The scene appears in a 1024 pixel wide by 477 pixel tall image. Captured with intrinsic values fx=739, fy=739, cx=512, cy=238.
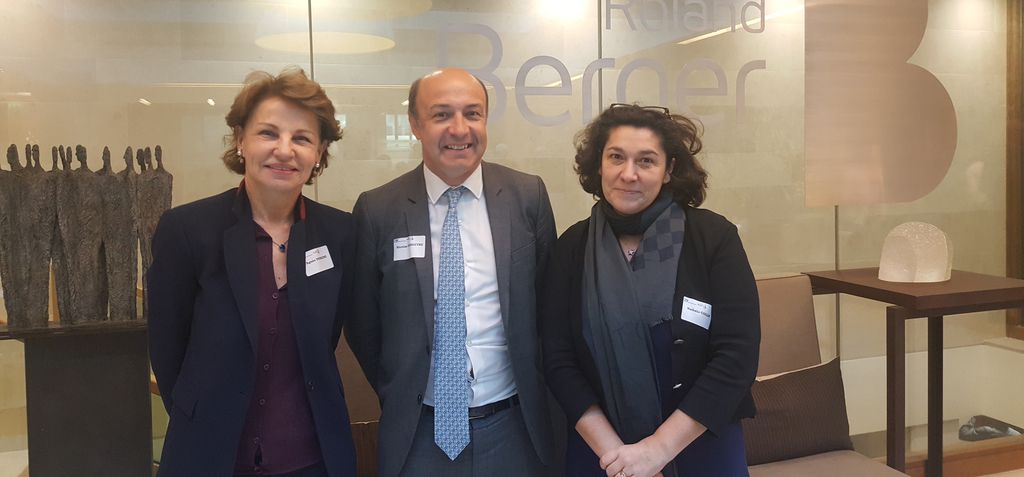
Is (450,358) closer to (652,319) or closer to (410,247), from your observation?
(410,247)

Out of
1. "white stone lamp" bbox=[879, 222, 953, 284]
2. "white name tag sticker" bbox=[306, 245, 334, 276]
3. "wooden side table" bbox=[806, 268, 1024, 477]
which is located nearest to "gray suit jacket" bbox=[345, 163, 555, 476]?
"white name tag sticker" bbox=[306, 245, 334, 276]

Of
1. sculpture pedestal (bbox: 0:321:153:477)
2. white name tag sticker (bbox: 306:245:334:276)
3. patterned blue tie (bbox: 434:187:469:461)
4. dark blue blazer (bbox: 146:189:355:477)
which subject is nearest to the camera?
dark blue blazer (bbox: 146:189:355:477)

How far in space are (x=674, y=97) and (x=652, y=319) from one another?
195 centimetres

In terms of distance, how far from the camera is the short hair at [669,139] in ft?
6.16

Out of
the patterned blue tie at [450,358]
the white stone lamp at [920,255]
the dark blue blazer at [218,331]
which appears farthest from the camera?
the white stone lamp at [920,255]

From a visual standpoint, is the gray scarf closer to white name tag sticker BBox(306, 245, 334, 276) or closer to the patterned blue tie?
the patterned blue tie

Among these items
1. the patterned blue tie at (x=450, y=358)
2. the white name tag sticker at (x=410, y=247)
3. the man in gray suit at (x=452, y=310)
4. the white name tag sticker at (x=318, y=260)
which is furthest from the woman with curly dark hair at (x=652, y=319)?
the white name tag sticker at (x=318, y=260)

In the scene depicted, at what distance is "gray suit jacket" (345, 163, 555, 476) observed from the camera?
6.15 ft

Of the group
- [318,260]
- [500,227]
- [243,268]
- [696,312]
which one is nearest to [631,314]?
[696,312]

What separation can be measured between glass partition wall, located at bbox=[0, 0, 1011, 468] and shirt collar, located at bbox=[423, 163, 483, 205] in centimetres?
129

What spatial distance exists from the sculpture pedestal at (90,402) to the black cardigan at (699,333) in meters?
1.27

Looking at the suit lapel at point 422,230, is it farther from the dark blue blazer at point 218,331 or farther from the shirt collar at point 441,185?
the dark blue blazer at point 218,331

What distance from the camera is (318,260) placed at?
1762mm

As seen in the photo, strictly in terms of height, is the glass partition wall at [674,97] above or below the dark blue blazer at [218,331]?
above
